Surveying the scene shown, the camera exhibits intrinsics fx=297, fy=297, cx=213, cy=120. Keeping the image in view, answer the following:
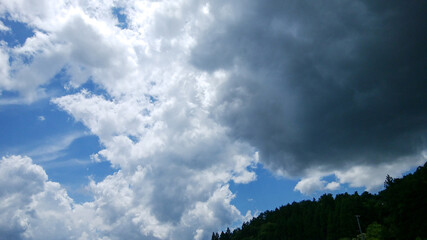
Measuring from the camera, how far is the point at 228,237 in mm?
176125

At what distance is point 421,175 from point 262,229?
315 ft

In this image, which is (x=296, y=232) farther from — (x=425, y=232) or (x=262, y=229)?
(x=425, y=232)

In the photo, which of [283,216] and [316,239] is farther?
[283,216]

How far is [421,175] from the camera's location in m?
59.6

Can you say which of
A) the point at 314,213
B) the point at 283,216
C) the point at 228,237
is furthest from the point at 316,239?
the point at 228,237

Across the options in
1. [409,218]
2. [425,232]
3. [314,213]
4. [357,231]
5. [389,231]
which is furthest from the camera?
[314,213]

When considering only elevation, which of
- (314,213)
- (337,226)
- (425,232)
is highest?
(314,213)

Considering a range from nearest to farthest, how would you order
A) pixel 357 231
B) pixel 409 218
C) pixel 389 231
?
pixel 409 218
pixel 389 231
pixel 357 231

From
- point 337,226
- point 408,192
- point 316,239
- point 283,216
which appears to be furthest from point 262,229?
point 408,192

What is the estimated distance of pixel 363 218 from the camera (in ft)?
307

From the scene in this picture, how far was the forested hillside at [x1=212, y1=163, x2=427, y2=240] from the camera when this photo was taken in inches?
2283

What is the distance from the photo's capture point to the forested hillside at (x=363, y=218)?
58000 millimetres

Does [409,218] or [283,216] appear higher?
[283,216]

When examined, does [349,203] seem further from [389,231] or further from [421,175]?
[421,175]
